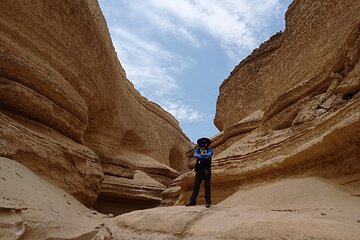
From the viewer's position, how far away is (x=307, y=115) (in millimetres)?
5270

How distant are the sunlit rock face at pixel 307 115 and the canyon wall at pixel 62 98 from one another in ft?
9.41

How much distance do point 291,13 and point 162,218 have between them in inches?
339

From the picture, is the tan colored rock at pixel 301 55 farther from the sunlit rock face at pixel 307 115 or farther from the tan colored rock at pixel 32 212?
the tan colored rock at pixel 32 212

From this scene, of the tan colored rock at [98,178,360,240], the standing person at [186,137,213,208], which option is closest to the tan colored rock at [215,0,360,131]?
the tan colored rock at [98,178,360,240]

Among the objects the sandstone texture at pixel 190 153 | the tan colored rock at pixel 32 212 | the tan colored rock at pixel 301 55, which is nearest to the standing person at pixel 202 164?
the sandstone texture at pixel 190 153

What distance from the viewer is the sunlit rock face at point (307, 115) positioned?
422 cm

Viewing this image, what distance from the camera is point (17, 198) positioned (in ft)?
16.2

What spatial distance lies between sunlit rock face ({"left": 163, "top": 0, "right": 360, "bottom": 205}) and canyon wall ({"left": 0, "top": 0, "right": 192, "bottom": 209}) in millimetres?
2867

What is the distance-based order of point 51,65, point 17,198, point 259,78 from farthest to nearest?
point 259,78 < point 51,65 < point 17,198

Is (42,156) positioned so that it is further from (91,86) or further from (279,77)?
(279,77)

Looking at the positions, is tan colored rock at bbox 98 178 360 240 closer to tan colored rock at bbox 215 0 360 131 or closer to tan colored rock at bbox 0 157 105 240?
tan colored rock at bbox 0 157 105 240

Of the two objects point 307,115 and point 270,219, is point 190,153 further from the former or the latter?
point 270,219

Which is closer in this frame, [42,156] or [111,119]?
[42,156]

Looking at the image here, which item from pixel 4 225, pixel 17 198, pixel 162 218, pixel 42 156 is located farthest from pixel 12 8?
pixel 162 218
